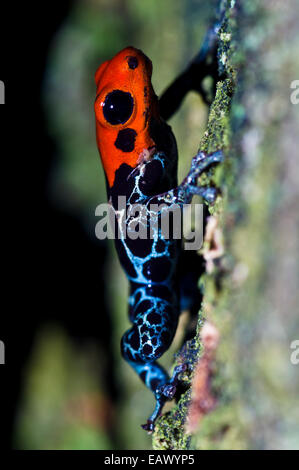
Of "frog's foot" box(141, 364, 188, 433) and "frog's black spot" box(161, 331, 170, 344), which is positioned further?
"frog's black spot" box(161, 331, 170, 344)

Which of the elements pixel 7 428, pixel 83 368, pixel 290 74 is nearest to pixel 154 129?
pixel 290 74

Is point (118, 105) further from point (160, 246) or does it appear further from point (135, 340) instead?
point (135, 340)

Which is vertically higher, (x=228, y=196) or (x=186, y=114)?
(x=186, y=114)

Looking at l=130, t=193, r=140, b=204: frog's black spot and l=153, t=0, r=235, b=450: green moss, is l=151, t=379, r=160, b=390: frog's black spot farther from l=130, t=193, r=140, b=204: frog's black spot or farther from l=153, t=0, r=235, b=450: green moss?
l=130, t=193, r=140, b=204: frog's black spot

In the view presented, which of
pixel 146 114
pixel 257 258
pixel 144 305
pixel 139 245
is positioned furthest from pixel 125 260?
pixel 257 258

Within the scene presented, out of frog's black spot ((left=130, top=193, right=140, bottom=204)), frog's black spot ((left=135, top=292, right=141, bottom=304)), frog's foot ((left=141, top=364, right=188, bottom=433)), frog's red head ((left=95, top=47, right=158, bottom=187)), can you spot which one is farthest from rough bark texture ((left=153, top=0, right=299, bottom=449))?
frog's black spot ((left=135, top=292, right=141, bottom=304))

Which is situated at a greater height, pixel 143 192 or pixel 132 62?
pixel 132 62

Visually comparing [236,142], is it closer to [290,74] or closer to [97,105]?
[290,74]

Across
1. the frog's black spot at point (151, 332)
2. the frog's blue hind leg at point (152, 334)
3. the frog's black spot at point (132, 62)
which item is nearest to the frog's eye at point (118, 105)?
the frog's black spot at point (132, 62)
